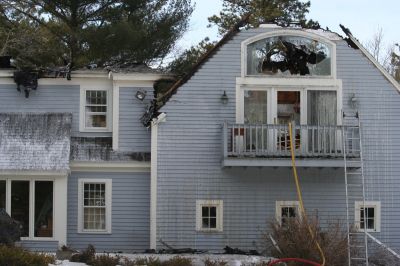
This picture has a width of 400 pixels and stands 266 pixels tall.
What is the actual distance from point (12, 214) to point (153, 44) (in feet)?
47.1

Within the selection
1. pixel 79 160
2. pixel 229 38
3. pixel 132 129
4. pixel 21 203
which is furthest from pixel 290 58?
pixel 21 203

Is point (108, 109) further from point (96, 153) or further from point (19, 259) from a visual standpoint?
point (19, 259)

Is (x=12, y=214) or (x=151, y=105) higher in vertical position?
(x=151, y=105)

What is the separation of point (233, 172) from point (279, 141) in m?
1.69

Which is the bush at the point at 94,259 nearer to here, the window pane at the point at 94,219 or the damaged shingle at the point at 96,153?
the window pane at the point at 94,219

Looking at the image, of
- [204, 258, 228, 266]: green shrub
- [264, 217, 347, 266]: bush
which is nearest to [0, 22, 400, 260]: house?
[264, 217, 347, 266]: bush

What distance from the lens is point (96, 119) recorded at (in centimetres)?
2273

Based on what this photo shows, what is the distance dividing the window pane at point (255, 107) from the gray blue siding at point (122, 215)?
3.49m

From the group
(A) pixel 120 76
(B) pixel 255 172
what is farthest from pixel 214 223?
(A) pixel 120 76

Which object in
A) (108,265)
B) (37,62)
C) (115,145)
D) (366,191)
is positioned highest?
(37,62)

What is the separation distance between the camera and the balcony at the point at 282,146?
21.0 m

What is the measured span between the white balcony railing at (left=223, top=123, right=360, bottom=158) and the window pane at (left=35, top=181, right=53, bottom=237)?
5226mm

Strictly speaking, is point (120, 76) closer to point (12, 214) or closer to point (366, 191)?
point (12, 214)

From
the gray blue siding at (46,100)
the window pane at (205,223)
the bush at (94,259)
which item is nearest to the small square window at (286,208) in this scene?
the window pane at (205,223)
